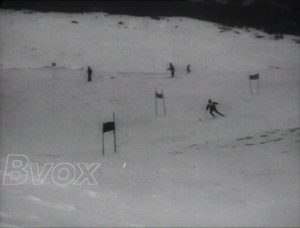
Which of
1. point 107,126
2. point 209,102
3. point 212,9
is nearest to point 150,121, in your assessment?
point 209,102

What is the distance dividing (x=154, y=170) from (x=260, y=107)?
9786 millimetres

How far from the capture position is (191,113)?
62.6 feet

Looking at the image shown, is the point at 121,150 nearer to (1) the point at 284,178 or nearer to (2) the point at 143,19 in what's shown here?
(1) the point at 284,178

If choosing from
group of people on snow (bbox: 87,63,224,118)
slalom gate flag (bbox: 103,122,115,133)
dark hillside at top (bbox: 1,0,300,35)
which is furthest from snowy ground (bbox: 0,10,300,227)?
dark hillside at top (bbox: 1,0,300,35)

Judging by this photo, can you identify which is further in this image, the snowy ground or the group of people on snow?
the group of people on snow

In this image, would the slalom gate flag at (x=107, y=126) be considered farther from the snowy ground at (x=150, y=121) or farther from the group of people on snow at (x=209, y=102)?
the group of people on snow at (x=209, y=102)

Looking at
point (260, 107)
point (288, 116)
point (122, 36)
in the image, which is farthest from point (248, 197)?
point (122, 36)

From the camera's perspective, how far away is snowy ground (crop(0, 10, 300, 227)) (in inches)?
345

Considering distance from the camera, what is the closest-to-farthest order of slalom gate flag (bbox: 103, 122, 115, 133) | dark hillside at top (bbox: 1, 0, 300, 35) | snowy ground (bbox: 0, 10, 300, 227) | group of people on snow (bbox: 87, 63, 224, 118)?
snowy ground (bbox: 0, 10, 300, 227) → slalom gate flag (bbox: 103, 122, 115, 133) → group of people on snow (bbox: 87, 63, 224, 118) → dark hillside at top (bbox: 1, 0, 300, 35)

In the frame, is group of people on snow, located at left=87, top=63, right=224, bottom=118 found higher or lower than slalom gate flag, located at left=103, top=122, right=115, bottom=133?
higher

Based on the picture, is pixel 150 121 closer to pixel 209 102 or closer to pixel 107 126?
pixel 209 102

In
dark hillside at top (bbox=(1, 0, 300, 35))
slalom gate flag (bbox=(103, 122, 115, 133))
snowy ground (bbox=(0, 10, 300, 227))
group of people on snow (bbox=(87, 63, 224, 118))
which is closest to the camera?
snowy ground (bbox=(0, 10, 300, 227))

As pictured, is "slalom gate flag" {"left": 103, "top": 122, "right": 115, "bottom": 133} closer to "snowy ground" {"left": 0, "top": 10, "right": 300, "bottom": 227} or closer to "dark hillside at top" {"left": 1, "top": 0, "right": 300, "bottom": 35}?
"snowy ground" {"left": 0, "top": 10, "right": 300, "bottom": 227}

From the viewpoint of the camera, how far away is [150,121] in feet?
59.1
